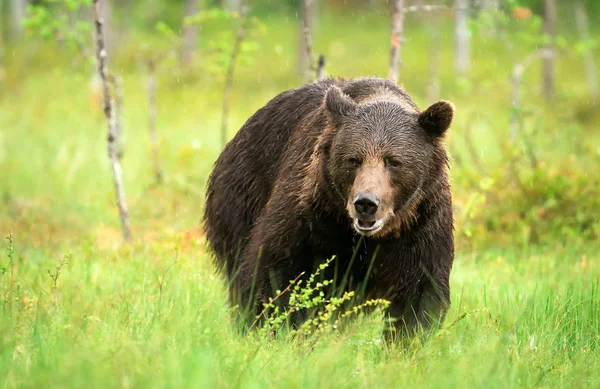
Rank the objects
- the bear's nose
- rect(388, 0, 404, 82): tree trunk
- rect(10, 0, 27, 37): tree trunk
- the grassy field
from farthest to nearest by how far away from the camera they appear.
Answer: rect(10, 0, 27, 37): tree trunk, rect(388, 0, 404, 82): tree trunk, the bear's nose, the grassy field

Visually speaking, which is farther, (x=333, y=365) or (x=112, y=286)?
(x=112, y=286)

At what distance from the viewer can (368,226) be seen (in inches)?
188

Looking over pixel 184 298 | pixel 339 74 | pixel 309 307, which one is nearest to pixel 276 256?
pixel 309 307

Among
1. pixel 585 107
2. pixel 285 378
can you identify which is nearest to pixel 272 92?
pixel 585 107

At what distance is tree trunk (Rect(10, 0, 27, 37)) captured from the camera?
34281 millimetres

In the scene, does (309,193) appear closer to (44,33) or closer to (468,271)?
(468,271)

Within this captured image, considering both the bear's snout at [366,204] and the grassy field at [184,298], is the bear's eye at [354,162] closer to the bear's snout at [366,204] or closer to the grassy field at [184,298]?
the bear's snout at [366,204]

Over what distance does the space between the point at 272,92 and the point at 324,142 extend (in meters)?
22.6

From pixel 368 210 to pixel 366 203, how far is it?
0.06 m

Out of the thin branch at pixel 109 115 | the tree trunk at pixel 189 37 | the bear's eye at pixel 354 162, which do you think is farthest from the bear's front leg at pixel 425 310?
the tree trunk at pixel 189 37

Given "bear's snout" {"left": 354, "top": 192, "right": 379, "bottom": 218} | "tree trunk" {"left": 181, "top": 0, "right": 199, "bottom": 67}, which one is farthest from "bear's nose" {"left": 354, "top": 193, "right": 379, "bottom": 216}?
"tree trunk" {"left": 181, "top": 0, "right": 199, "bottom": 67}

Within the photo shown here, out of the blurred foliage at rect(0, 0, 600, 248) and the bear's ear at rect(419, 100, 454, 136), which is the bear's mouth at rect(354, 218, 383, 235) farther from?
the blurred foliage at rect(0, 0, 600, 248)

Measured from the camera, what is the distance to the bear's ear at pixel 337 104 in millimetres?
5137

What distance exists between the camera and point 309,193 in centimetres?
524
